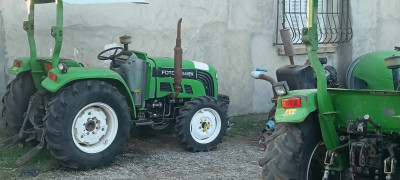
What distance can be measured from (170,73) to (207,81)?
2.05 feet

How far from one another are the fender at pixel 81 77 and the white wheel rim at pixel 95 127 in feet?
1.00

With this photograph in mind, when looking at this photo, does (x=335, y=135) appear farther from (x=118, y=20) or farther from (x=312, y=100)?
(x=118, y=20)

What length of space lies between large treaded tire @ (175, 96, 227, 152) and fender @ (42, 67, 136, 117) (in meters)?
0.81

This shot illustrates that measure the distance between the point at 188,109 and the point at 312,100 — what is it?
292cm

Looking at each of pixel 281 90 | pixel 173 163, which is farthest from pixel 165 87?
pixel 281 90

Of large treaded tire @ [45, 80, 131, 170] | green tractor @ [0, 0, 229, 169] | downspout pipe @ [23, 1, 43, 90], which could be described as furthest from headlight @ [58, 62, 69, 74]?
downspout pipe @ [23, 1, 43, 90]

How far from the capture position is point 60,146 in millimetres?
5695

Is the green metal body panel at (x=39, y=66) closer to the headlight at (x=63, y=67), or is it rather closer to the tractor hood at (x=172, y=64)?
the headlight at (x=63, y=67)

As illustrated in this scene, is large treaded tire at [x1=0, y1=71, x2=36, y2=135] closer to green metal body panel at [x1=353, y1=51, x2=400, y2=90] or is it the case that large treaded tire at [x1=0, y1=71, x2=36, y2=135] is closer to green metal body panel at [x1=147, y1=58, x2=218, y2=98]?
green metal body panel at [x1=147, y1=58, x2=218, y2=98]

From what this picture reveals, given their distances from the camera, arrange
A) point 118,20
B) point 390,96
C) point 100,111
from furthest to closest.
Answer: point 118,20 < point 100,111 < point 390,96

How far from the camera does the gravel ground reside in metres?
5.91

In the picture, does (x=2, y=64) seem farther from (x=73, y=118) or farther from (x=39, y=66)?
(x=73, y=118)

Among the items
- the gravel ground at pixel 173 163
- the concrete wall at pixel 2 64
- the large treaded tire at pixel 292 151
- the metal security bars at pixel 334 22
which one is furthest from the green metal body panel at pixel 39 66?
the metal security bars at pixel 334 22

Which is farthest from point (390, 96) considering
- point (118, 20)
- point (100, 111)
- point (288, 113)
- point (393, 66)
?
point (118, 20)
